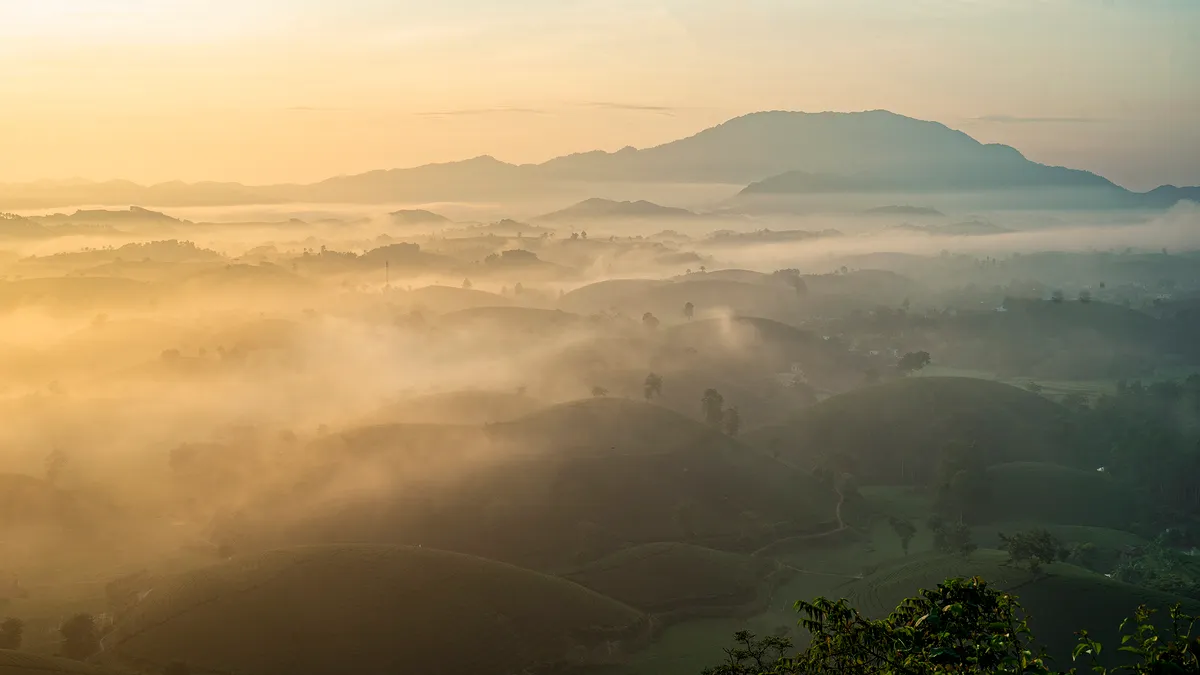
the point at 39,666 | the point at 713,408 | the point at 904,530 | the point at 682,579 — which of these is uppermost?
the point at 713,408

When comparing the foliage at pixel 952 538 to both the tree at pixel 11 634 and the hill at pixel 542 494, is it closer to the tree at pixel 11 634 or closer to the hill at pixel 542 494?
the hill at pixel 542 494

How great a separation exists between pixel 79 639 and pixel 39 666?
991 centimetres

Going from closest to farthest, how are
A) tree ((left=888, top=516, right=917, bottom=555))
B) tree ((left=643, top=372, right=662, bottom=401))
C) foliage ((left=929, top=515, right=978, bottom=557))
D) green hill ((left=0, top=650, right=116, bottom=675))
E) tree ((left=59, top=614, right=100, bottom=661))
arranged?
green hill ((left=0, top=650, right=116, bottom=675)), tree ((left=59, top=614, right=100, bottom=661)), foliage ((left=929, top=515, right=978, bottom=557)), tree ((left=888, top=516, right=917, bottom=555)), tree ((left=643, top=372, right=662, bottom=401))

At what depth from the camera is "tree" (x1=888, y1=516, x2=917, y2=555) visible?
11211 cm

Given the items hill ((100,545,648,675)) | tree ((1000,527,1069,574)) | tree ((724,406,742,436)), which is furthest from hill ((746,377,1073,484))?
hill ((100,545,648,675))

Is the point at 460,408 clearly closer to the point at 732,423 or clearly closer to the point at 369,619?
the point at 732,423

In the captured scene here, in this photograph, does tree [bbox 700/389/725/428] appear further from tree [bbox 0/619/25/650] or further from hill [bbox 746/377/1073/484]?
tree [bbox 0/619/25/650]

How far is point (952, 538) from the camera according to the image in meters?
112

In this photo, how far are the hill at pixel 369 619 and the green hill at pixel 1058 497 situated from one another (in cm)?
6065

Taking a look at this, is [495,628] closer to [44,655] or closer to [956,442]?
[44,655]

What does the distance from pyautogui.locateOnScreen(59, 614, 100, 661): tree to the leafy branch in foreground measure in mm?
70266

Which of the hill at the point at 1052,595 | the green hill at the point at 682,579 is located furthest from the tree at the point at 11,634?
the hill at the point at 1052,595

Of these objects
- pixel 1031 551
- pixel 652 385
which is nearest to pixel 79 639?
pixel 1031 551

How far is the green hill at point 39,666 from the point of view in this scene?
69.4 meters
